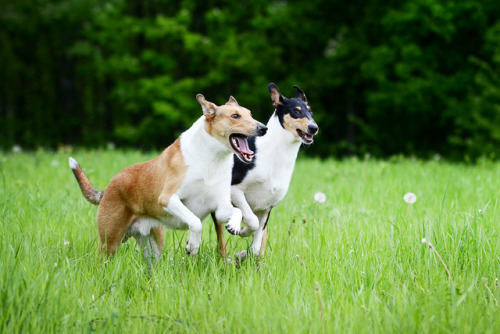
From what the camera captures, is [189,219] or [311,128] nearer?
[189,219]

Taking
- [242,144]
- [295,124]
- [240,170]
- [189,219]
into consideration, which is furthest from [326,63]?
[189,219]

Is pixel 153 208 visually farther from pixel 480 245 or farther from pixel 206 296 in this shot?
pixel 480 245

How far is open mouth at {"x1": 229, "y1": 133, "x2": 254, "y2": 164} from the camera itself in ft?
13.9

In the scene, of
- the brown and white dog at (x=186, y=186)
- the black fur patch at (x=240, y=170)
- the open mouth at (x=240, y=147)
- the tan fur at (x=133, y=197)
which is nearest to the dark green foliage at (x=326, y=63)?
the black fur patch at (x=240, y=170)

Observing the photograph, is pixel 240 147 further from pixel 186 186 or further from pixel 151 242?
pixel 151 242

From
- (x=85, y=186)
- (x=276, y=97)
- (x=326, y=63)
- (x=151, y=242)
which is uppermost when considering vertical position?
(x=276, y=97)

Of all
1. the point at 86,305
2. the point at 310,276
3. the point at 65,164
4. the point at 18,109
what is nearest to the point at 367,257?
the point at 310,276

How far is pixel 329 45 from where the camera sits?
63.2 feet

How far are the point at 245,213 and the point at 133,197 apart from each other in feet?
3.20

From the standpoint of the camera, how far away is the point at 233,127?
424 centimetres

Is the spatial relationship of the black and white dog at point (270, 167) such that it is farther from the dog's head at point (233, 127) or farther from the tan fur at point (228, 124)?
the tan fur at point (228, 124)

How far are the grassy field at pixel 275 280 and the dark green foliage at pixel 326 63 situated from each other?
11787 millimetres

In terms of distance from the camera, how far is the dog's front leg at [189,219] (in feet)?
13.4

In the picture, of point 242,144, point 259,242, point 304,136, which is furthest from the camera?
point 304,136
